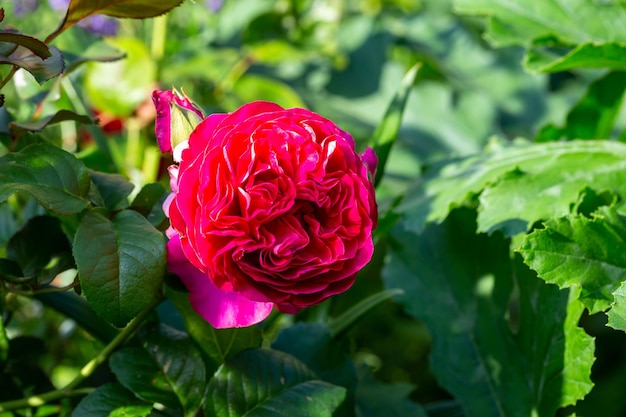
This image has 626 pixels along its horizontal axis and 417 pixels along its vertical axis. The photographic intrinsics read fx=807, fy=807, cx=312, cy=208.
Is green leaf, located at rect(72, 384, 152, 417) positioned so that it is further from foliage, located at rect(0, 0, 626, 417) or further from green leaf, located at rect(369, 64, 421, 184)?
green leaf, located at rect(369, 64, 421, 184)

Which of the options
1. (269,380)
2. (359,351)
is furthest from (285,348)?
(359,351)

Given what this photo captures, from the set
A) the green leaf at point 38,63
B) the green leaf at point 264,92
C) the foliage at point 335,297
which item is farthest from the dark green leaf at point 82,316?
the green leaf at point 264,92

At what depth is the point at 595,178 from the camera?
2.38ft

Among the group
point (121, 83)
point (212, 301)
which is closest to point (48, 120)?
point (212, 301)

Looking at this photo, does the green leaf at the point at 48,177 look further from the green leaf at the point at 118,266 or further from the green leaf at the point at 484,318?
the green leaf at the point at 484,318

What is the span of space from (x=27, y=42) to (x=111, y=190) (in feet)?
0.42

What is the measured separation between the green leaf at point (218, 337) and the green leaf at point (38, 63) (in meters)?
0.18

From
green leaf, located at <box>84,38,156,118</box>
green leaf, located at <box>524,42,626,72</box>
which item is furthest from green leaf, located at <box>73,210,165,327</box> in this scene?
green leaf, located at <box>84,38,156,118</box>

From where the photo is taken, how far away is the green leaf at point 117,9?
0.57 m

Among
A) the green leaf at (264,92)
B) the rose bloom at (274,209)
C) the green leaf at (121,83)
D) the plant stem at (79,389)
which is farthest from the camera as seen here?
the green leaf at (264,92)

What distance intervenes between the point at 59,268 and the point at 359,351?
2.50 feet

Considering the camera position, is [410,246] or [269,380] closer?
[269,380]

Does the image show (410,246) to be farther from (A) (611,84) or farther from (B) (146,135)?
(B) (146,135)

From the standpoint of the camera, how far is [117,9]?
584 millimetres
